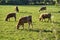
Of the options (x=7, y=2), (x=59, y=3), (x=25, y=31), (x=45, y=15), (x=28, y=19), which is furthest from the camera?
(x=7, y=2)

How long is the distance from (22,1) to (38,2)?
14.1 ft

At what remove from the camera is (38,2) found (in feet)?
184

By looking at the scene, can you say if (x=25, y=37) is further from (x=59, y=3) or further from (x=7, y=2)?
(x=7, y=2)

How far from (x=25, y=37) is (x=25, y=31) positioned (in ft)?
5.93

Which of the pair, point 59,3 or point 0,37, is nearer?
point 0,37

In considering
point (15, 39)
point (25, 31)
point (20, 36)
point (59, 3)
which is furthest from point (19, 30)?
point (59, 3)

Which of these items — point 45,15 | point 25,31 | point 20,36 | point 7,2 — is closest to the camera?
point 20,36

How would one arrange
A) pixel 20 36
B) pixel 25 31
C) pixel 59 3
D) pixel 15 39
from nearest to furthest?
pixel 15 39 → pixel 20 36 → pixel 25 31 → pixel 59 3

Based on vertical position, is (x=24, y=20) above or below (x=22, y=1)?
above

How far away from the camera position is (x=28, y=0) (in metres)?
56.5

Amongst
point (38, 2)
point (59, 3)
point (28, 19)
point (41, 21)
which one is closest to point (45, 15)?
point (41, 21)

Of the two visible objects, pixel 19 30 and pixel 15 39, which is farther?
pixel 19 30

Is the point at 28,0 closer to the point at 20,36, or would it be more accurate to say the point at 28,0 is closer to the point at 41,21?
the point at 41,21

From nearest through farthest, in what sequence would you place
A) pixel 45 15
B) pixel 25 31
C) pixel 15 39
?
1. pixel 15 39
2. pixel 25 31
3. pixel 45 15
